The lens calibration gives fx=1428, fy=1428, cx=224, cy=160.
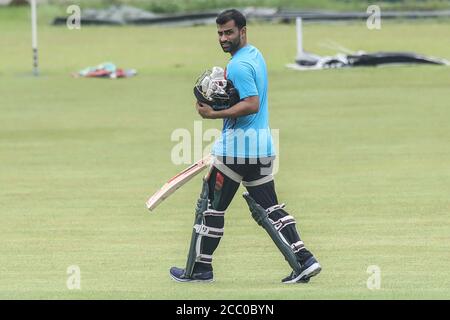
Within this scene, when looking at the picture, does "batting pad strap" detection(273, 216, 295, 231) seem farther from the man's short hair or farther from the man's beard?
the man's short hair

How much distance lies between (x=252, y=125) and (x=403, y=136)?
44.6 ft

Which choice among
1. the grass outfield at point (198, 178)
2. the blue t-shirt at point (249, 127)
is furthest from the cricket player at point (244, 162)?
the grass outfield at point (198, 178)

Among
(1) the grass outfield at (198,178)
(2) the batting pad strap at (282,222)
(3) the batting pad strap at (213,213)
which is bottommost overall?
(1) the grass outfield at (198,178)

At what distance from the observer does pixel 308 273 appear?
→ 11.6m

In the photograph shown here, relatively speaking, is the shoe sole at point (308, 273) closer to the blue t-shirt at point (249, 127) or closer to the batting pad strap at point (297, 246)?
the batting pad strap at point (297, 246)

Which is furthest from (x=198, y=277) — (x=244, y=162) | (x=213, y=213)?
(x=244, y=162)

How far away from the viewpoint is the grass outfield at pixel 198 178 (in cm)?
1221

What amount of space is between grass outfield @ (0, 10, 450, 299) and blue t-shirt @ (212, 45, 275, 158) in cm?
110

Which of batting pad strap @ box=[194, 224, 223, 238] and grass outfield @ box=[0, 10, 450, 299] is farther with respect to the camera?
grass outfield @ box=[0, 10, 450, 299]

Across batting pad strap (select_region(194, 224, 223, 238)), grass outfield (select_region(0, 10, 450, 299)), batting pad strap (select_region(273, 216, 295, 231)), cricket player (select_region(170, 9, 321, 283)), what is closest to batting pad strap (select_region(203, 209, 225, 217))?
cricket player (select_region(170, 9, 321, 283))

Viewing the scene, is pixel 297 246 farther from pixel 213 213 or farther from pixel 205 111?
pixel 205 111

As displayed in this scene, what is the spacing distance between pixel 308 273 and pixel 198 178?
875cm

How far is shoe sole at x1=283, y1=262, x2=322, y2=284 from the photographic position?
37.8 ft
